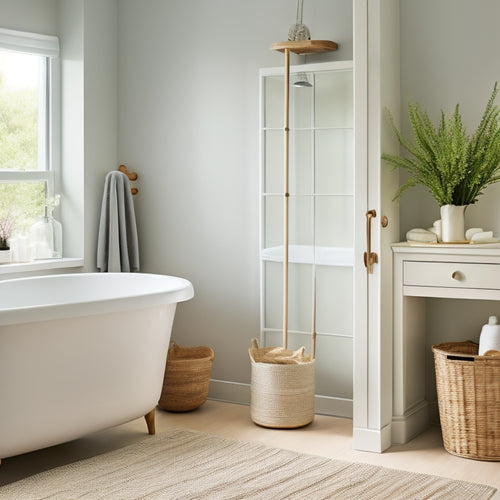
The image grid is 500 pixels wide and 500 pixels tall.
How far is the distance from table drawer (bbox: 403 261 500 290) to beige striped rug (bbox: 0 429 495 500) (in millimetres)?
859

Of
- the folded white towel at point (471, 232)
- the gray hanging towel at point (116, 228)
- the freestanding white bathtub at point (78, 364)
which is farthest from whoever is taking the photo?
the gray hanging towel at point (116, 228)

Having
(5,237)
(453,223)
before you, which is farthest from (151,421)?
(453,223)

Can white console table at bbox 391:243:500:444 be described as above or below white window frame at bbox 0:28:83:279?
below

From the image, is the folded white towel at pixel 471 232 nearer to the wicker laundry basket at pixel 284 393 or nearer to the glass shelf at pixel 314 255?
the glass shelf at pixel 314 255

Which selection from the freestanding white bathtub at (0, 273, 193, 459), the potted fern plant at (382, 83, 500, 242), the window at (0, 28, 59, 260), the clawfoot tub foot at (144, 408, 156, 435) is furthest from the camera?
the window at (0, 28, 59, 260)

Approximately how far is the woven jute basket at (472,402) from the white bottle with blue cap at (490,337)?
0.04 meters

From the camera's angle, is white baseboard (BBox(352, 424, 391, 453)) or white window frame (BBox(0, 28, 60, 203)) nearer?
white baseboard (BBox(352, 424, 391, 453))

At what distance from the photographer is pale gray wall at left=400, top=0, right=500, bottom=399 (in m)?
3.79

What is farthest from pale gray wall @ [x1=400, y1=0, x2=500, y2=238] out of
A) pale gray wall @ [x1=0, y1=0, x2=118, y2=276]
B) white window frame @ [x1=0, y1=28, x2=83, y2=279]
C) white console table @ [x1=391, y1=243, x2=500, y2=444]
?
white window frame @ [x1=0, y1=28, x2=83, y2=279]

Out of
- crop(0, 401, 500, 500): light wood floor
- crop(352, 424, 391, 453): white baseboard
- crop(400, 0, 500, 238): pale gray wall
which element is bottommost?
crop(0, 401, 500, 500): light wood floor

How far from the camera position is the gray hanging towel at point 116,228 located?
186 inches

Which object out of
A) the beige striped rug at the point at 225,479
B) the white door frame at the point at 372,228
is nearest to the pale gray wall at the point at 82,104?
the beige striped rug at the point at 225,479

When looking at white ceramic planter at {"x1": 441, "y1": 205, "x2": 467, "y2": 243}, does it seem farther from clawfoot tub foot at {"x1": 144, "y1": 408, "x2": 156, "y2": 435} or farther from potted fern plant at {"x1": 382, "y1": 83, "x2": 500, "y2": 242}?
clawfoot tub foot at {"x1": 144, "y1": 408, "x2": 156, "y2": 435}

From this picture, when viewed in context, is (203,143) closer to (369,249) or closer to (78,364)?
(369,249)
